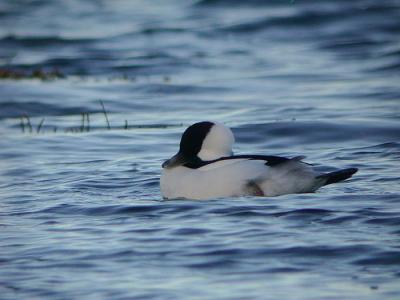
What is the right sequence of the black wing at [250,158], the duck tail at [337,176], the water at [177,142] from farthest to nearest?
the duck tail at [337,176] → the black wing at [250,158] → the water at [177,142]

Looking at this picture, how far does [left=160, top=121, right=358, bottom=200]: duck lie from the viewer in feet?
32.9

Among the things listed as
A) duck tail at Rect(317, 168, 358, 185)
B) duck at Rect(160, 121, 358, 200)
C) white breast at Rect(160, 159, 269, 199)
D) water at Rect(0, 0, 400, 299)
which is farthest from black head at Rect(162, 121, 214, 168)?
duck tail at Rect(317, 168, 358, 185)

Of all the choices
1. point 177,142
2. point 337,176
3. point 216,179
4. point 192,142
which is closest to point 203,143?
point 192,142

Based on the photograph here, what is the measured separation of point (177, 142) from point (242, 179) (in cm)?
467

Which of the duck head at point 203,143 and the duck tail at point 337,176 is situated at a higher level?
the duck head at point 203,143

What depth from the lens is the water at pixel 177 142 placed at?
26.3 ft

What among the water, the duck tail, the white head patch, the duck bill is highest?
the white head patch

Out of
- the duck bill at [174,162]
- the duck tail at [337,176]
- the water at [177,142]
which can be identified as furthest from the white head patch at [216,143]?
the duck tail at [337,176]

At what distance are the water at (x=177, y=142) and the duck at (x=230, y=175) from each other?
4.6 inches

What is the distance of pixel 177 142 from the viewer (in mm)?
14672

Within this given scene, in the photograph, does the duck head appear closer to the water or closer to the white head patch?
the white head patch

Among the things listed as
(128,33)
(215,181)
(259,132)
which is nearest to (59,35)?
(128,33)

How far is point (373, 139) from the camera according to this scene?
46.3 ft

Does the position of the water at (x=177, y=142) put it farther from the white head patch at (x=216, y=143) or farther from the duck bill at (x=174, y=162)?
the white head patch at (x=216, y=143)
